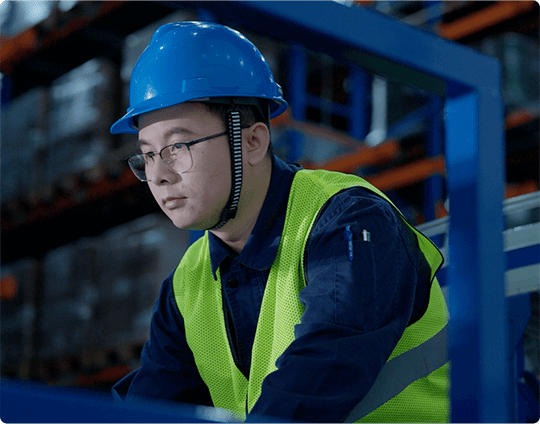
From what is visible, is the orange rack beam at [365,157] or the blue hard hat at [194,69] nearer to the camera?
the blue hard hat at [194,69]

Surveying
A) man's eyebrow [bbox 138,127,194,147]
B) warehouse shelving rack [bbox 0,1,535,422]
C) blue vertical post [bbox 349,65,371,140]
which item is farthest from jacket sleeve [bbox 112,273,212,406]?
blue vertical post [bbox 349,65,371,140]

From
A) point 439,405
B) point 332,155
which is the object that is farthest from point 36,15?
point 439,405

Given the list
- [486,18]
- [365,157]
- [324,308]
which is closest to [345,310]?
[324,308]

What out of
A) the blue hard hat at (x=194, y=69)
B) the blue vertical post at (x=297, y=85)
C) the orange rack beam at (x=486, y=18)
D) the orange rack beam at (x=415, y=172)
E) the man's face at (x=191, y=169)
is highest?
the orange rack beam at (x=486, y=18)

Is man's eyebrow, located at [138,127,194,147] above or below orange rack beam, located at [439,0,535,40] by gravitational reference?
below

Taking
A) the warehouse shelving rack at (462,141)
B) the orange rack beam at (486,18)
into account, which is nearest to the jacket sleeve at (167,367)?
the warehouse shelving rack at (462,141)

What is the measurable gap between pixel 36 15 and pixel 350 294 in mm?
7581

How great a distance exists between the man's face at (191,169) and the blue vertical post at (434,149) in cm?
568

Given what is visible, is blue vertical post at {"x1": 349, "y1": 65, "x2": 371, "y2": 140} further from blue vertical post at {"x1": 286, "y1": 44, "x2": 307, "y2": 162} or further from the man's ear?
the man's ear

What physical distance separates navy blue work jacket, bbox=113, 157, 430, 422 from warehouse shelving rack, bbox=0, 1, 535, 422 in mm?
216

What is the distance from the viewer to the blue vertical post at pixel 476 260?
3.95 ft

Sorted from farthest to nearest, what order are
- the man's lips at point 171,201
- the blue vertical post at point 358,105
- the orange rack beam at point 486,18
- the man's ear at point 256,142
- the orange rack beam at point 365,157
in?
1. the blue vertical post at point 358,105
2. the orange rack beam at point 486,18
3. the orange rack beam at point 365,157
4. the man's ear at point 256,142
5. the man's lips at point 171,201

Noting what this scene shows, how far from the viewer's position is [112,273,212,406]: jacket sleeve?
211 centimetres

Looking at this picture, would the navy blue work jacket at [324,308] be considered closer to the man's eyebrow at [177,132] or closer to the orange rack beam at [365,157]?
the man's eyebrow at [177,132]
